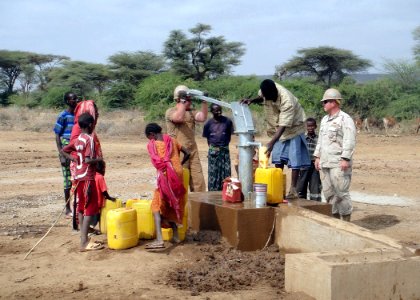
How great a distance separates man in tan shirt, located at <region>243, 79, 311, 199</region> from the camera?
6773 mm

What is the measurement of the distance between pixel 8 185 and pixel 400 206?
6969 millimetres

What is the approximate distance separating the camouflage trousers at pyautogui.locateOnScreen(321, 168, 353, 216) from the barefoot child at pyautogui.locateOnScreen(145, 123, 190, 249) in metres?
1.81

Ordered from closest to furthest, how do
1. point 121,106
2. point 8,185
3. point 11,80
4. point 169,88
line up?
point 8,185
point 169,88
point 121,106
point 11,80

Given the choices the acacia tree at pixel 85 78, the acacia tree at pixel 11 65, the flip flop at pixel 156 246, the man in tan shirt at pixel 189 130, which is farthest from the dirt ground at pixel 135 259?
the acacia tree at pixel 11 65

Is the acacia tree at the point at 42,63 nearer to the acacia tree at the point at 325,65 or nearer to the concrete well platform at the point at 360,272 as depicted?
the acacia tree at the point at 325,65

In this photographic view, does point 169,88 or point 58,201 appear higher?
point 169,88

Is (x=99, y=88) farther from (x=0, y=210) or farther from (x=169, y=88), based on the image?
(x=0, y=210)

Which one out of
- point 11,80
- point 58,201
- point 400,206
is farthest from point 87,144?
point 11,80

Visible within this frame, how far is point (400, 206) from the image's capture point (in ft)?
30.3

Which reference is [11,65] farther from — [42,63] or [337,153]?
[337,153]

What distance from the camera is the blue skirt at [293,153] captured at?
7008mm

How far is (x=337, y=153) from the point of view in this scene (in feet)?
23.3

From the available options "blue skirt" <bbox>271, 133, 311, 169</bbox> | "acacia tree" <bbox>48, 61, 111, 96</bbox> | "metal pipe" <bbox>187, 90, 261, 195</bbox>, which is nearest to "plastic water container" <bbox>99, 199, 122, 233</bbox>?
"metal pipe" <bbox>187, 90, 261, 195</bbox>

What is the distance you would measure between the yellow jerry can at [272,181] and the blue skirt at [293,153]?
59cm
